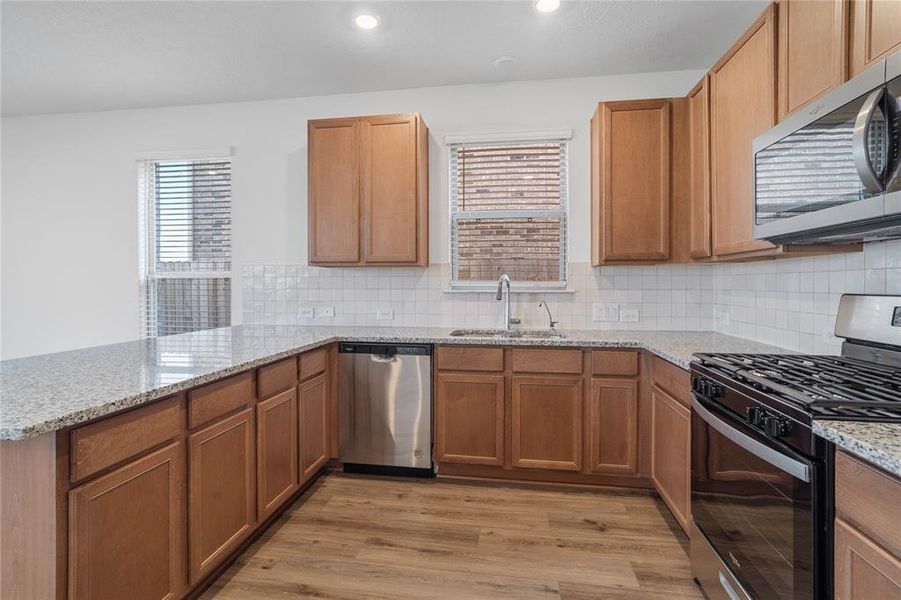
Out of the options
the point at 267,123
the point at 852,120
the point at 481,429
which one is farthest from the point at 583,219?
the point at 267,123

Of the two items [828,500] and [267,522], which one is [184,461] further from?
[828,500]

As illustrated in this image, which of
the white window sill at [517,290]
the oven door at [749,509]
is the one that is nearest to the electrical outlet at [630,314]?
the white window sill at [517,290]

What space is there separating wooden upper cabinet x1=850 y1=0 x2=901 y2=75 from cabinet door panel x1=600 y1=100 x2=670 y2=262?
1361 millimetres

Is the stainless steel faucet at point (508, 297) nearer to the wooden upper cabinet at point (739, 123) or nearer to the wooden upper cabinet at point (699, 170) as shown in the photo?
the wooden upper cabinet at point (699, 170)

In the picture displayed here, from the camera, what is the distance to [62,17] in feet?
8.23

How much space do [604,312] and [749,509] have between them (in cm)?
195

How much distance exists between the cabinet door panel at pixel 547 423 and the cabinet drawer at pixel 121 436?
5.98 feet

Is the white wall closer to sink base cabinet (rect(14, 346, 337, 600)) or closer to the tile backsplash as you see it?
the tile backsplash

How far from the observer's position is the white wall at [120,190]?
3393mm

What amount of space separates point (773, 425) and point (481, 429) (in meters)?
1.77

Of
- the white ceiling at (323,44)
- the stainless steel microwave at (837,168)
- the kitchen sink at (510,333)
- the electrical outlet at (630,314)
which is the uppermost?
the white ceiling at (323,44)

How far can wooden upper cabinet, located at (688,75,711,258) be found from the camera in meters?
2.49

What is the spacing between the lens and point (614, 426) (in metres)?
2.63

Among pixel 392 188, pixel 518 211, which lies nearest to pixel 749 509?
pixel 518 211
